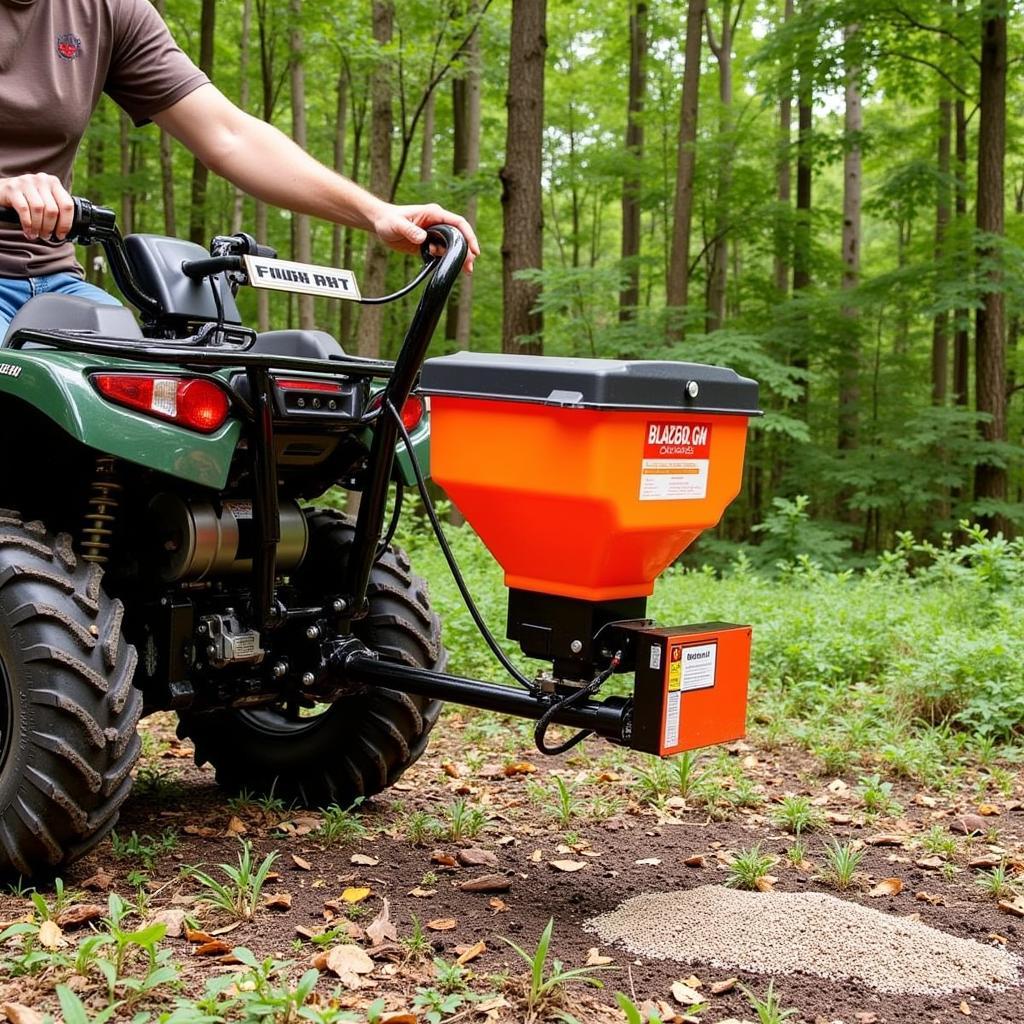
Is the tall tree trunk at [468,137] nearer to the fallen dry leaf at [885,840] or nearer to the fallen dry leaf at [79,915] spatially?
the fallen dry leaf at [885,840]

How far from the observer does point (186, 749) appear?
4.44 meters

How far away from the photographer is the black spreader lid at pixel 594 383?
234cm

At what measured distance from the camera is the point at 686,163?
12453 mm

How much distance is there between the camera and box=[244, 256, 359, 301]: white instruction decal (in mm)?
2479

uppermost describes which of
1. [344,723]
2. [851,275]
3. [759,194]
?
[759,194]

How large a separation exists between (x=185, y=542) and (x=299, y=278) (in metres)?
0.69

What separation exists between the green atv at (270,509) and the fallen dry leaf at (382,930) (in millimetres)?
510

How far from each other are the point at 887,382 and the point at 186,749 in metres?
12.8

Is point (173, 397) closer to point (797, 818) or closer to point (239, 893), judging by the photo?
point (239, 893)

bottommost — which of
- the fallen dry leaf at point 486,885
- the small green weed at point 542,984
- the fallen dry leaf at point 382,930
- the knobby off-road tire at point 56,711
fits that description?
the fallen dry leaf at point 486,885

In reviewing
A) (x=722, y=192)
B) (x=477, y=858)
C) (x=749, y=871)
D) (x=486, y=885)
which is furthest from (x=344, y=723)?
(x=722, y=192)

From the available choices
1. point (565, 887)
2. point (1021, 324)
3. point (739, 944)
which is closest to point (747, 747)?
point (565, 887)

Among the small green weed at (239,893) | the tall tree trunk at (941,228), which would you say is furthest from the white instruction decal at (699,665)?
the tall tree trunk at (941,228)

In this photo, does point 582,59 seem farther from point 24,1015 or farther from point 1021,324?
point 24,1015
